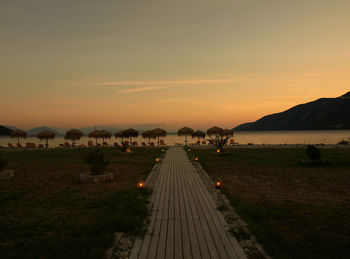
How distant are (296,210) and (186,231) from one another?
3.84 metres

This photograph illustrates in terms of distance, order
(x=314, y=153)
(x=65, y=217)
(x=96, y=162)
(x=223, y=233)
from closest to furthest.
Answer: (x=223, y=233) < (x=65, y=217) < (x=96, y=162) < (x=314, y=153)

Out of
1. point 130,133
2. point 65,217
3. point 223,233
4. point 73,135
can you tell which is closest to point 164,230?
point 223,233

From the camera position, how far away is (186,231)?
504cm

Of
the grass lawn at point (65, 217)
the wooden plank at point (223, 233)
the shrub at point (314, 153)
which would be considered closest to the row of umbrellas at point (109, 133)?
the shrub at point (314, 153)

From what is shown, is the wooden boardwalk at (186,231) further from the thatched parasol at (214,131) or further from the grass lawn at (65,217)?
the thatched parasol at (214,131)

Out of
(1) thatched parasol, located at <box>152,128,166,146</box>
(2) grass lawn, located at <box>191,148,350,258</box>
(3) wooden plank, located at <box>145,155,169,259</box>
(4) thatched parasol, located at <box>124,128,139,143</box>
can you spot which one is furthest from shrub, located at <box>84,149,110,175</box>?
(4) thatched parasol, located at <box>124,128,139,143</box>

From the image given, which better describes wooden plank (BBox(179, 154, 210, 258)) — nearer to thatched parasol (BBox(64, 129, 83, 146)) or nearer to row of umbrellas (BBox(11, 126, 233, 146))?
row of umbrellas (BBox(11, 126, 233, 146))

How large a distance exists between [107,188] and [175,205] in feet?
13.1

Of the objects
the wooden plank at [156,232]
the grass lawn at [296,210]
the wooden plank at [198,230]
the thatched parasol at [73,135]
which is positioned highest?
the thatched parasol at [73,135]

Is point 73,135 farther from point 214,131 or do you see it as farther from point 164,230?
point 164,230

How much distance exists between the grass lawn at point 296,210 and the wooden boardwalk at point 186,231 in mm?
771

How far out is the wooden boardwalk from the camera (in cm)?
414

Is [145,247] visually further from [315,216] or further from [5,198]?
[5,198]

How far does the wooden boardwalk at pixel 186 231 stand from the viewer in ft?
13.6
